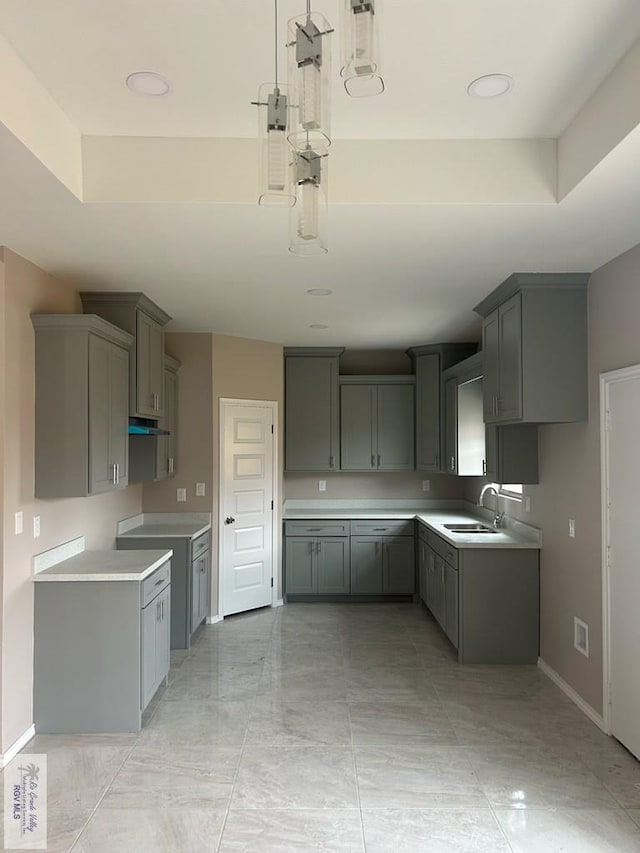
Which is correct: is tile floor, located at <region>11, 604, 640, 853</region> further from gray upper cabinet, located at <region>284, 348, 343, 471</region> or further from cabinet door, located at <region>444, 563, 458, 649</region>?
gray upper cabinet, located at <region>284, 348, 343, 471</region>

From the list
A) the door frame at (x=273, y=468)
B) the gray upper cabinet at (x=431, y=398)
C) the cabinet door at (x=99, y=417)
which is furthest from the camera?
the gray upper cabinet at (x=431, y=398)

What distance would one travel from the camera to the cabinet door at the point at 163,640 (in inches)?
150

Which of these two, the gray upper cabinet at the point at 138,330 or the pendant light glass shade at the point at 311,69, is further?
the gray upper cabinet at the point at 138,330

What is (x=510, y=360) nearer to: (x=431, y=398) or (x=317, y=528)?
(x=431, y=398)

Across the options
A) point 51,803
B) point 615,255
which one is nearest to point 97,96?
point 615,255

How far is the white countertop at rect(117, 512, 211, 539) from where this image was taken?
192 inches

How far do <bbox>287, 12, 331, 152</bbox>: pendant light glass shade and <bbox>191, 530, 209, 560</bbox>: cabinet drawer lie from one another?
4001mm

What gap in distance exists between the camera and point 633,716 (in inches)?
124

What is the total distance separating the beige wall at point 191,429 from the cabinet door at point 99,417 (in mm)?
1817

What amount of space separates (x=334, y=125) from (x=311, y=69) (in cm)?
135

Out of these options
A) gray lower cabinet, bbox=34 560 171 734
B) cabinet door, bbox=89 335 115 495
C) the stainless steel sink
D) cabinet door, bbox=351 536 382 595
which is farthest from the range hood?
the stainless steel sink

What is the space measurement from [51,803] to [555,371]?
350 cm

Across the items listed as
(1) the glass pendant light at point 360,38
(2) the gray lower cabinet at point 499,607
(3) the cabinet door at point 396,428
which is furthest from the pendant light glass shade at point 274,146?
(3) the cabinet door at point 396,428

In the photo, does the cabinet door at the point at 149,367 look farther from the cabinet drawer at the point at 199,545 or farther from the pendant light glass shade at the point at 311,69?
the pendant light glass shade at the point at 311,69
